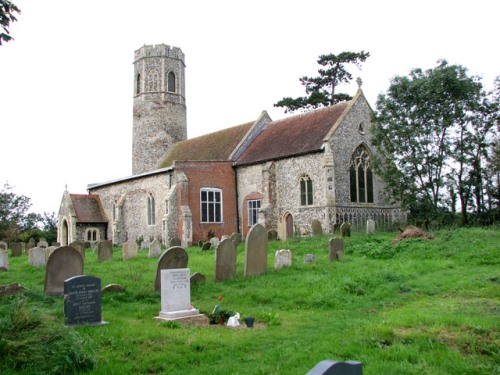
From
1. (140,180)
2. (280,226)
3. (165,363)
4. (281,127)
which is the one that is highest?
(281,127)

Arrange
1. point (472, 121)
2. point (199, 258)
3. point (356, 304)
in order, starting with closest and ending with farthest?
point (356, 304) → point (199, 258) → point (472, 121)

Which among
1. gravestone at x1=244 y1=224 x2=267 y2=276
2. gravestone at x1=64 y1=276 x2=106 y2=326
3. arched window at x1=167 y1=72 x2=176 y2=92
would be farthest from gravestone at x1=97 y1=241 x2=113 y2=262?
arched window at x1=167 y1=72 x2=176 y2=92

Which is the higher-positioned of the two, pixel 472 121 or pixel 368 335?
pixel 472 121

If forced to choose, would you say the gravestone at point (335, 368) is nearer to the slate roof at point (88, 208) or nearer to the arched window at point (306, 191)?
the arched window at point (306, 191)

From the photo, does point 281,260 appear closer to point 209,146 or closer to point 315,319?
point 315,319

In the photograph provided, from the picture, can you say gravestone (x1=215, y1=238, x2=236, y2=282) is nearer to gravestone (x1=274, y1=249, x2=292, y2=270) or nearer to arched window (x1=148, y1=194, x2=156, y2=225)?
gravestone (x1=274, y1=249, x2=292, y2=270)

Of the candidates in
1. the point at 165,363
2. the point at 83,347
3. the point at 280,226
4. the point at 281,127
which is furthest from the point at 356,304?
the point at 281,127

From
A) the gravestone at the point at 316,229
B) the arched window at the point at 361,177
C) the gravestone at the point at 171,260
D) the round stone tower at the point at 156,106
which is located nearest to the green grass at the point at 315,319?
the gravestone at the point at 171,260

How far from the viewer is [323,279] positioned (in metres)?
11.9

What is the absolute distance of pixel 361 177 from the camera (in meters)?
26.0

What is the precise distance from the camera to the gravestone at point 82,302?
848cm

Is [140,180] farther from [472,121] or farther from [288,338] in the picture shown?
[288,338]

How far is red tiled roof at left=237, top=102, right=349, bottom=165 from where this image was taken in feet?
84.2

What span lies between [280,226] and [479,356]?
16920mm
